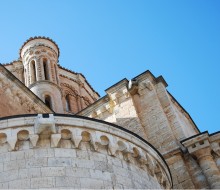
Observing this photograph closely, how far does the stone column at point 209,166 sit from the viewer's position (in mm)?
11562

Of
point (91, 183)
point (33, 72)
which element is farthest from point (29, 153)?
point (33, 72)

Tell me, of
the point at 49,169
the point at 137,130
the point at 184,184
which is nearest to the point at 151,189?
the point at 49,169

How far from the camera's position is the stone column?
11562 mm

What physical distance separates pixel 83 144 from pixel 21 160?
1298 mm

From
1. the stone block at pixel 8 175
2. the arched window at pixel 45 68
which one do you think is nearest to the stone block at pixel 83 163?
the stone block at pixel 8 175

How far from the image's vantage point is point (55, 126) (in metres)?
8.16

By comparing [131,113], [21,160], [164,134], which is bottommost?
[21,160]

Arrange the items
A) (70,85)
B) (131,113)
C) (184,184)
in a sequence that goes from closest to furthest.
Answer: (184,184) < (131,113) < (70,85)

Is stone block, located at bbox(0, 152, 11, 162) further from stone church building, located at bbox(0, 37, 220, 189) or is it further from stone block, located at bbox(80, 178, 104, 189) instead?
stone block, located at bbox(80, 178, 104, 189)

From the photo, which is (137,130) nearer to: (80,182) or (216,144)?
(216,144)

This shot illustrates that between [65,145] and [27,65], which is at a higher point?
[27,65]

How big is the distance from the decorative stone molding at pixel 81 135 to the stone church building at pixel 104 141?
0.7 inches

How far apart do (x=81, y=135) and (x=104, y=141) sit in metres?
0.57

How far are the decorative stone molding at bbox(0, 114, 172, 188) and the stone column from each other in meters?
2.71
